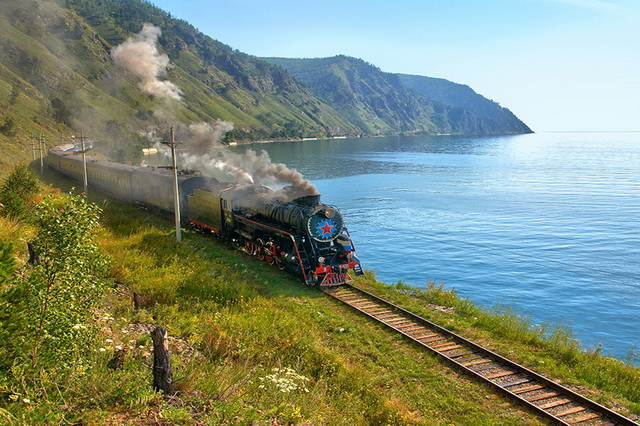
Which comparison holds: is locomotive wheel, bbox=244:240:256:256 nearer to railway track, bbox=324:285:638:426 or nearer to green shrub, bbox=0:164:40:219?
railway track, bbox=324:285:638:426

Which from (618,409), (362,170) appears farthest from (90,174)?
(362,170)

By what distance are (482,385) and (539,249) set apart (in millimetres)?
30640

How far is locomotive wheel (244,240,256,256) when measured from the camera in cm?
2629

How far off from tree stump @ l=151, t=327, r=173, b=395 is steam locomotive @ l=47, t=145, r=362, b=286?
13630 millimetres

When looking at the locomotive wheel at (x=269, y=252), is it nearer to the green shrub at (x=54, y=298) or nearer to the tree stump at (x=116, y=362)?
the tree stump at (x=116, y=362)

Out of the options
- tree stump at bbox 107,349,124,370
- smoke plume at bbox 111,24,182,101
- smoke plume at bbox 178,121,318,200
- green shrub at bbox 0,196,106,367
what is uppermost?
smoke plume at bbox 111,24,182,101

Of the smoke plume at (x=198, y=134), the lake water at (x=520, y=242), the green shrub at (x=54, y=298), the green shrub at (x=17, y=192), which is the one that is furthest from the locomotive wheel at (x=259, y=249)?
the green shrub at (x=54, y=298)

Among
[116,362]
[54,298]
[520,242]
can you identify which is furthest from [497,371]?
[520,242]

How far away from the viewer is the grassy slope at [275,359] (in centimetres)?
840

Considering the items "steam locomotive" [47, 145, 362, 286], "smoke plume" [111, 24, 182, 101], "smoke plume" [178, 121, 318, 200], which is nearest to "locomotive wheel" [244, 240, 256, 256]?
"steam locomotive" [47, 145, 362, 286]

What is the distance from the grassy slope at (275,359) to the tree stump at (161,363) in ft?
0.73

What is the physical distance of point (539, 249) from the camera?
1582 inches

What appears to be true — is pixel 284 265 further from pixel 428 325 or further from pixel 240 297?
pixel 428 325

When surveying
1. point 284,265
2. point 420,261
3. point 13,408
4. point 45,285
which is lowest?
point 420,261
